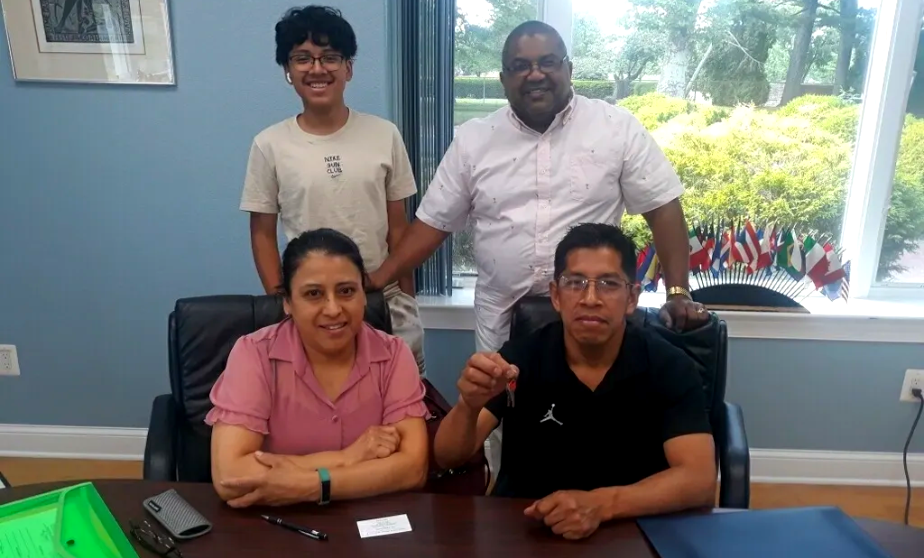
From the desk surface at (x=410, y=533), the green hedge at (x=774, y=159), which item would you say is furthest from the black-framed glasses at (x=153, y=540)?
the green hedge at (x=774, y=159)

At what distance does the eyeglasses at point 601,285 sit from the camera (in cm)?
140

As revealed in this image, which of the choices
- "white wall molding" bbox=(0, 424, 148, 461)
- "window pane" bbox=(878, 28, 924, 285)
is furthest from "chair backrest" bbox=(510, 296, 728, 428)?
"white wall molding" bbox=(0, 424, 148, 461)

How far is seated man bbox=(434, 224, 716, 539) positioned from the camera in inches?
53.5

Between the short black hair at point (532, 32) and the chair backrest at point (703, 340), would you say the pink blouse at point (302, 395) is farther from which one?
the short black hair at point (532, 32)

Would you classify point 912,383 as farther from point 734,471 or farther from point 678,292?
point 734,471

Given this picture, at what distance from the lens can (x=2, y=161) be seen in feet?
8.04

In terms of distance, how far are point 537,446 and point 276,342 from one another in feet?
1.95

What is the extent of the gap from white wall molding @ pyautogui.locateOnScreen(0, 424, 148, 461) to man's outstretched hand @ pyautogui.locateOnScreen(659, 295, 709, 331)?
212 centimetres

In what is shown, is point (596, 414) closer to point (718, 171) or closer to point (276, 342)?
point (276, 342)

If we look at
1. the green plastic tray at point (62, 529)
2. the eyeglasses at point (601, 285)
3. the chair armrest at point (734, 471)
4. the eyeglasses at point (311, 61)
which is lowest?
the chair armrest at point (734, 471)

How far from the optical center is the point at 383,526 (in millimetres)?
1074

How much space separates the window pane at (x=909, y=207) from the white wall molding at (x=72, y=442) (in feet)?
9.85

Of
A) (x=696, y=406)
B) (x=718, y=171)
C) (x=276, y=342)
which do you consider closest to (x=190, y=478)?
(x=276, y=342)

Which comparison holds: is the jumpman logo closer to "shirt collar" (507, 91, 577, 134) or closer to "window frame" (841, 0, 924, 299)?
"shirt collar" (507, 91, 577, 134)
